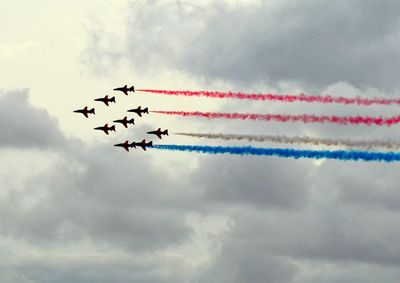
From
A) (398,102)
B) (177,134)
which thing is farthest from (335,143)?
(177,134)

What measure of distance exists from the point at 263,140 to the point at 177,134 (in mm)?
15733

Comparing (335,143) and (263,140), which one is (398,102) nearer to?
(335,143)

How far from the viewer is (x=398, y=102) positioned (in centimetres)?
18425

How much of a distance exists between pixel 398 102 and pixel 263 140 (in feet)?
87.3

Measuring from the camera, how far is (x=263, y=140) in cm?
19738

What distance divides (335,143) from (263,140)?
15.5 metres

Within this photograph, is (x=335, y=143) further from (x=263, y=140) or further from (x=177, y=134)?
(x=177, y=134)

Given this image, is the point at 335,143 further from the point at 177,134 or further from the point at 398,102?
the point at 177,134

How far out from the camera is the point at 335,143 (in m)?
187

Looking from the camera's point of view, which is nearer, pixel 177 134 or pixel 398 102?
pixel 398 102

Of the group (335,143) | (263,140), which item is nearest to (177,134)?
(263,140)

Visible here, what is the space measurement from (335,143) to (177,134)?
29.2 metres

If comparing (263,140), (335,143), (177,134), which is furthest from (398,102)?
(177,134)
